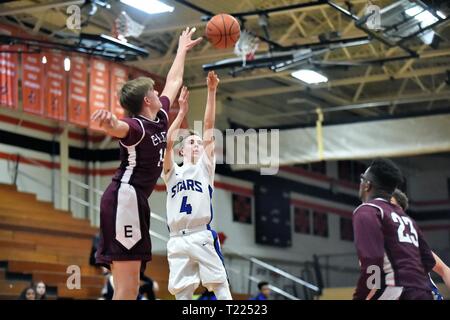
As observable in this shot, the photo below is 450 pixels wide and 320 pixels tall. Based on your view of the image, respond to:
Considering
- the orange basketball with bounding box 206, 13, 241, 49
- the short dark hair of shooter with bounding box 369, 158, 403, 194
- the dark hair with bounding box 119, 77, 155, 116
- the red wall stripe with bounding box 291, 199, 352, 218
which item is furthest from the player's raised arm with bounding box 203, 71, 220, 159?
the red wall stripe with bounding box 291, 199, 352, 218

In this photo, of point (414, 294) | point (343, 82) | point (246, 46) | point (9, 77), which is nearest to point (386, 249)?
point (414, 294)

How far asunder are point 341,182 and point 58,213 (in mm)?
11430

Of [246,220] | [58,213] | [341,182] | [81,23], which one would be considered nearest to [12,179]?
[58,213]

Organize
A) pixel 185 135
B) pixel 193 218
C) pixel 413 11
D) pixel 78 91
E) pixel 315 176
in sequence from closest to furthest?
pixel 193 218
pixel 185 135
pixel 413 11
pixel 78 91
pixel 315 176

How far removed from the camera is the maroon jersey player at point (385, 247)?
4.91m

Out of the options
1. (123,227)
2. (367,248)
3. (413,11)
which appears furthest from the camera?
(413,11)

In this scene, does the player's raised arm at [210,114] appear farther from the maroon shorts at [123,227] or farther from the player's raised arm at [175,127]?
the maroon shorts at [123,227]

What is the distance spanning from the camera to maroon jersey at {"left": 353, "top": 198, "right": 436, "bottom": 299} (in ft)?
16.1

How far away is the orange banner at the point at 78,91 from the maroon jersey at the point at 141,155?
358 inches

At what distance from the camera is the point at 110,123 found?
17.7ft

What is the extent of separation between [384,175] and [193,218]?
2.12m

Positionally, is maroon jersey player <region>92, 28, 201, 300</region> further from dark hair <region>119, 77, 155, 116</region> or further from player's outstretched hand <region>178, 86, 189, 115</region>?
player's outstretched hand <region>178, 86, 189, 115</region>

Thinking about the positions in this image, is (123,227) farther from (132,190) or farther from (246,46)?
(246,46)

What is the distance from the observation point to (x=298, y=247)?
23.9 m
